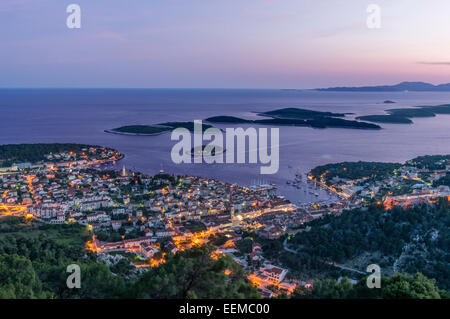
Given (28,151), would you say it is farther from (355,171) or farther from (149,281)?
(149,281)

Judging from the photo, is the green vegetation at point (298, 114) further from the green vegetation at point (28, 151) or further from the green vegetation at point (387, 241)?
the green vegetation at point (387, 241)

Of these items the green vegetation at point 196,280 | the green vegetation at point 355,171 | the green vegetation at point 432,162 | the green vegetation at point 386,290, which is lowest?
the green vegetation at point 355,171

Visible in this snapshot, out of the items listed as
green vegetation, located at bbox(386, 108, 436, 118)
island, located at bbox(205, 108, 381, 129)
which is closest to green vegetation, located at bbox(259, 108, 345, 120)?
island, located at bbox(205, 108, 381, 129)

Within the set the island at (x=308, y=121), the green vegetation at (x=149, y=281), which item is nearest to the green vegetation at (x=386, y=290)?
the green vegetation at (x=149, y=281)

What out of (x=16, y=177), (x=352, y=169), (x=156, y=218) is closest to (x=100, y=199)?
(x=156, y=218)

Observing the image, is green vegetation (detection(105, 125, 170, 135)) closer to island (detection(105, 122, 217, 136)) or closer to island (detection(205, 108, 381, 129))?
island (detection(105, 122, 217, 136))

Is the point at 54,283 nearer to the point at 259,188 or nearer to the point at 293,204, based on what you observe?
the point at 293,204

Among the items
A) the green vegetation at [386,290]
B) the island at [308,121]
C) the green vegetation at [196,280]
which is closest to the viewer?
the green vegetation at [196,280]
